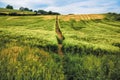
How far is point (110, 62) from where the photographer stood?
1909 cm

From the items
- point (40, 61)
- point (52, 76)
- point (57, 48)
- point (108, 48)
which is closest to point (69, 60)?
point (40, 61)

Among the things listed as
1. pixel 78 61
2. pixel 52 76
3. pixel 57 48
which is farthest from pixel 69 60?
pixel 57 48

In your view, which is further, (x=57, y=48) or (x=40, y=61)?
(x=57, y=48)

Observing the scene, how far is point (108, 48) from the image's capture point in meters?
27.4

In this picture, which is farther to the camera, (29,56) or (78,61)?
(78,61)

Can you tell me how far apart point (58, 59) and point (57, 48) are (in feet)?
20.2

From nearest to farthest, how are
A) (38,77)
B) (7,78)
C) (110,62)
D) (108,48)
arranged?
(7,78)
(38,77)
(110,62)
(108,48)

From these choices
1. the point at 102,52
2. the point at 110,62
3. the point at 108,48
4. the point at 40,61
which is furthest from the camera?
the point at 108,48

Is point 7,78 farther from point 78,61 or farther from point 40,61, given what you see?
point 78,61

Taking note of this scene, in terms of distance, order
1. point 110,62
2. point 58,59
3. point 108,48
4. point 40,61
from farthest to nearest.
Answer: point 108,48 < point 58,59 < point 110,62 < point 40,61

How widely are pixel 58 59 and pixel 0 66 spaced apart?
641 cm

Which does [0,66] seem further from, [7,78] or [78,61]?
[78,61]

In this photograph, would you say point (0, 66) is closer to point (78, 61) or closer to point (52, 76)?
point (52, 76)

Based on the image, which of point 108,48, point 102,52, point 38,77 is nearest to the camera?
point 38,77
